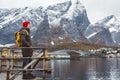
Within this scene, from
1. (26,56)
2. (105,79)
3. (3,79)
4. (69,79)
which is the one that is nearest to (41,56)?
(26,56)

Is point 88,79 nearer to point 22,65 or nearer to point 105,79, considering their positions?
point 105,79

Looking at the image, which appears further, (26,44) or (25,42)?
(26,44)

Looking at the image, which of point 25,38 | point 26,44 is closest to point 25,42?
point 26,44

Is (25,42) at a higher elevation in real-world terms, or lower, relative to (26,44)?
higher

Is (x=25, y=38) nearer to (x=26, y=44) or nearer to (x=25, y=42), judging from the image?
(x=25, y=42)

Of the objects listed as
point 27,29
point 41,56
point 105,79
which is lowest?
point 105,79

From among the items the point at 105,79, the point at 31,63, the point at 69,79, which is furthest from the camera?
the point at 105,79

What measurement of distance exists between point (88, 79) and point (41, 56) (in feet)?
169

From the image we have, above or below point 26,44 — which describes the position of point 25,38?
above

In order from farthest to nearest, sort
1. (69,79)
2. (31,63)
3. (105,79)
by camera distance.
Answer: (105,79) < (69,79) < (31,63)

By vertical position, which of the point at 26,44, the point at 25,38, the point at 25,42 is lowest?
the point at 26,44

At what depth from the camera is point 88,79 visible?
270ft

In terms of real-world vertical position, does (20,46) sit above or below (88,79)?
above

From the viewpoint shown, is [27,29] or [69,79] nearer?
[27,29]
